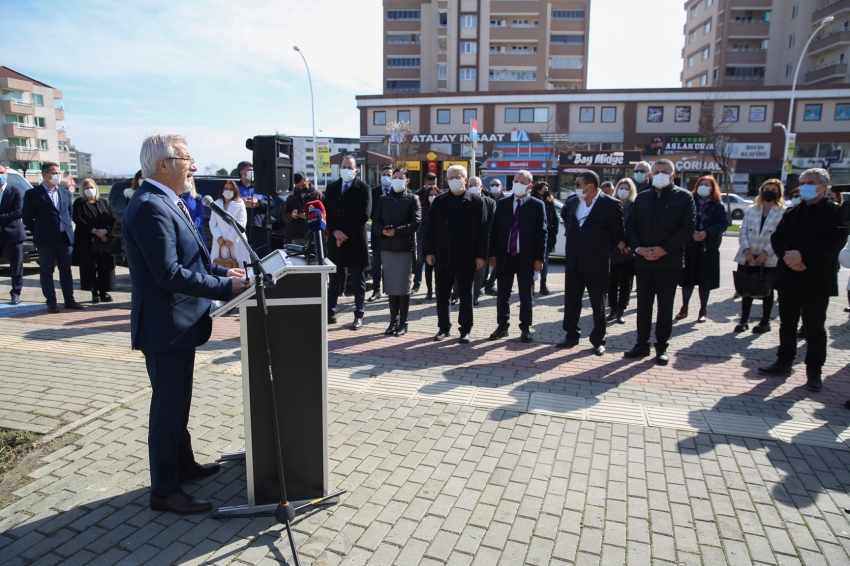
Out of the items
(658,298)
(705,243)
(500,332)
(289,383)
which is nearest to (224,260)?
(500,332)

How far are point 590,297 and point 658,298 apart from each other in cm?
73

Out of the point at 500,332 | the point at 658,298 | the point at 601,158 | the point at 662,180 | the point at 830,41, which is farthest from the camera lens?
the point at 830,41

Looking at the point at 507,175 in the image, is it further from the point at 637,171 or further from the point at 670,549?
the point at 670,549

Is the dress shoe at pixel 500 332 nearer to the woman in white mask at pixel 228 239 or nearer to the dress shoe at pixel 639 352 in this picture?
the dress shoe at pixel 639 352

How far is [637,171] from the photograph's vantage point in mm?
8906

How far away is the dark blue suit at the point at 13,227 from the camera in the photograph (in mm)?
8398

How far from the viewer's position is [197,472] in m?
3.48

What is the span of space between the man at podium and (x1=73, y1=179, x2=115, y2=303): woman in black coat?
689 centimetres

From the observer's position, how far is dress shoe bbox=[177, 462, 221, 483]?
3.43m

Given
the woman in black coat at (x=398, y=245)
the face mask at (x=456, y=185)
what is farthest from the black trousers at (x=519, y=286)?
the woman in black coat at (x=398, y=245)

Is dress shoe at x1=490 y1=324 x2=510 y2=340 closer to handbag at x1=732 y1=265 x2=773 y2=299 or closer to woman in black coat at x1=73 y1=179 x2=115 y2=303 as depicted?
handbag at x1=732 y1=265 x2=773 y2=299

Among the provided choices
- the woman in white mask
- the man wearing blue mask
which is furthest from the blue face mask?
the woman in white mask

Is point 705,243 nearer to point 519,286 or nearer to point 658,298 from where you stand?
point 658,298

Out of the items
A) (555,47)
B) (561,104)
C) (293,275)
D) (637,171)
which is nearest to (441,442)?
(293,275)
